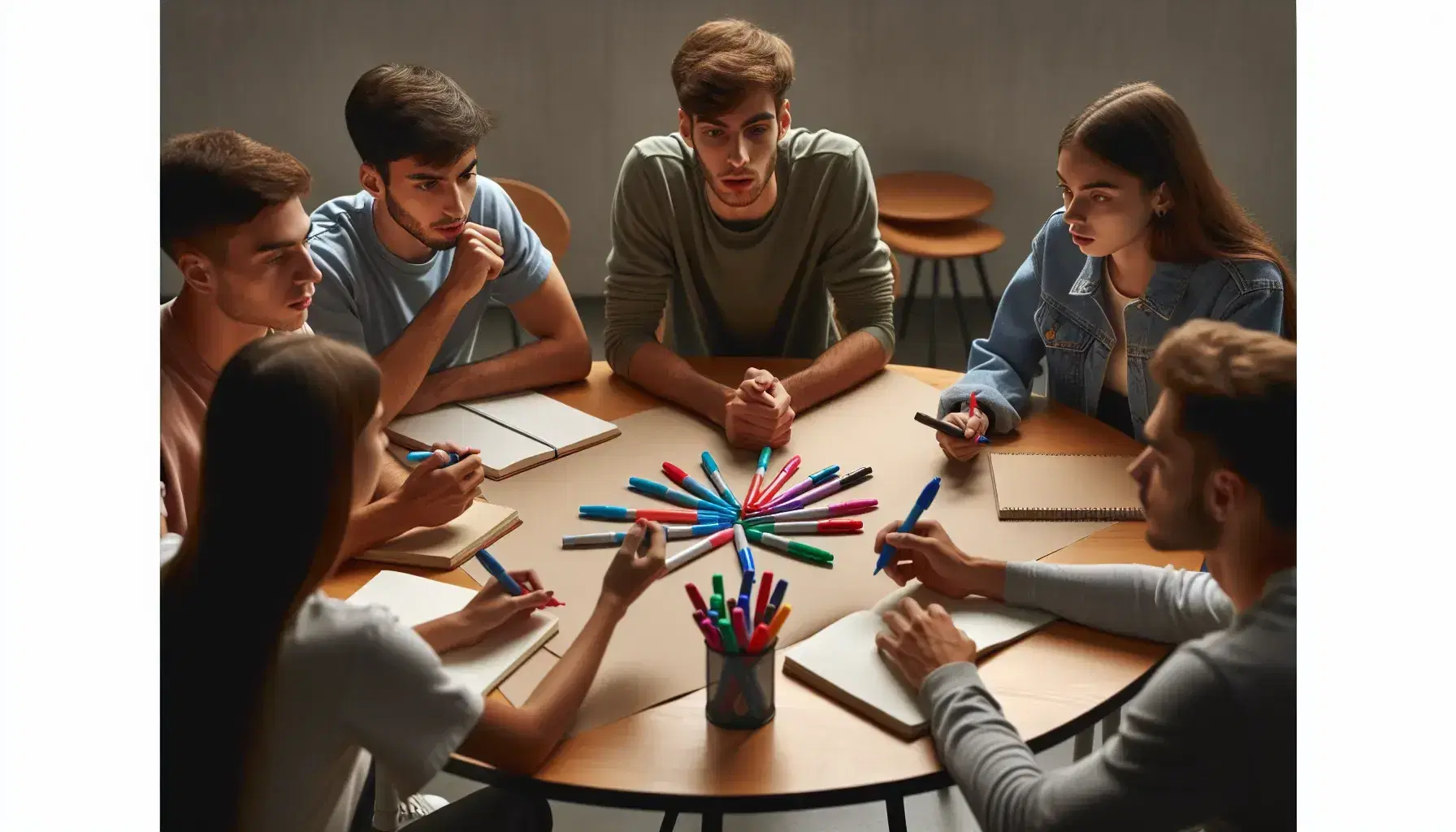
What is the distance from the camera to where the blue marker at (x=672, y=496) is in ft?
5.67

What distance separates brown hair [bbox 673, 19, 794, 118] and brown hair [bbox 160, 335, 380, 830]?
941mm

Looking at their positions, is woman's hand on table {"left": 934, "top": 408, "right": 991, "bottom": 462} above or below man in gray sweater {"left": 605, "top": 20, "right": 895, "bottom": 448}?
below

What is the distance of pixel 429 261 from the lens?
194cm

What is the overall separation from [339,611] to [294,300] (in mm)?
361

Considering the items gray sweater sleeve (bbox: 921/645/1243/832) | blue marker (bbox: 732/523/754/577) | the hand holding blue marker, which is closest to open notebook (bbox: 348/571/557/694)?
the hand holding blue marker

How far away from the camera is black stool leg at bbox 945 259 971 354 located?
387 centimetres

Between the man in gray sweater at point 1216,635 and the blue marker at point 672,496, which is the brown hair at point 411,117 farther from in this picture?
the man in gray sweater at point 1216,635

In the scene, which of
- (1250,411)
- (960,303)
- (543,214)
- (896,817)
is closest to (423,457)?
(896,817)

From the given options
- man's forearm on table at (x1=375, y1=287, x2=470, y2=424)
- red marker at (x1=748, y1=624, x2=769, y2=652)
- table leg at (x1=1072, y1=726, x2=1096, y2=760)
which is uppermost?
man's forearm on table at (x1=375, y1=287, x2=470, y2=424)

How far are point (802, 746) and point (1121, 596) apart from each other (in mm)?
425

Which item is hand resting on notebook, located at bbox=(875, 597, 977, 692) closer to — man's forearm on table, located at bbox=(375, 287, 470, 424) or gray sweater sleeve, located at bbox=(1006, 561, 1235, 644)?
gray sweater sleeve, located at bbox=(1006, 561, 1235, 644)

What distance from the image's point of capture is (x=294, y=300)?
130 centimetres

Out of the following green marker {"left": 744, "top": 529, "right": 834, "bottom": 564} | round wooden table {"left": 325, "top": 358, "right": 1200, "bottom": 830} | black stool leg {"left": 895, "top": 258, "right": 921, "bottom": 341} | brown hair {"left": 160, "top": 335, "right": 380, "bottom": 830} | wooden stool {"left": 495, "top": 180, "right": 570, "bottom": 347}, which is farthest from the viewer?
black stool leg {"left": 895, "top": 258, "right": 921, "bottom": 341}

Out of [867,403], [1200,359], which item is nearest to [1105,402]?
[867,403]
